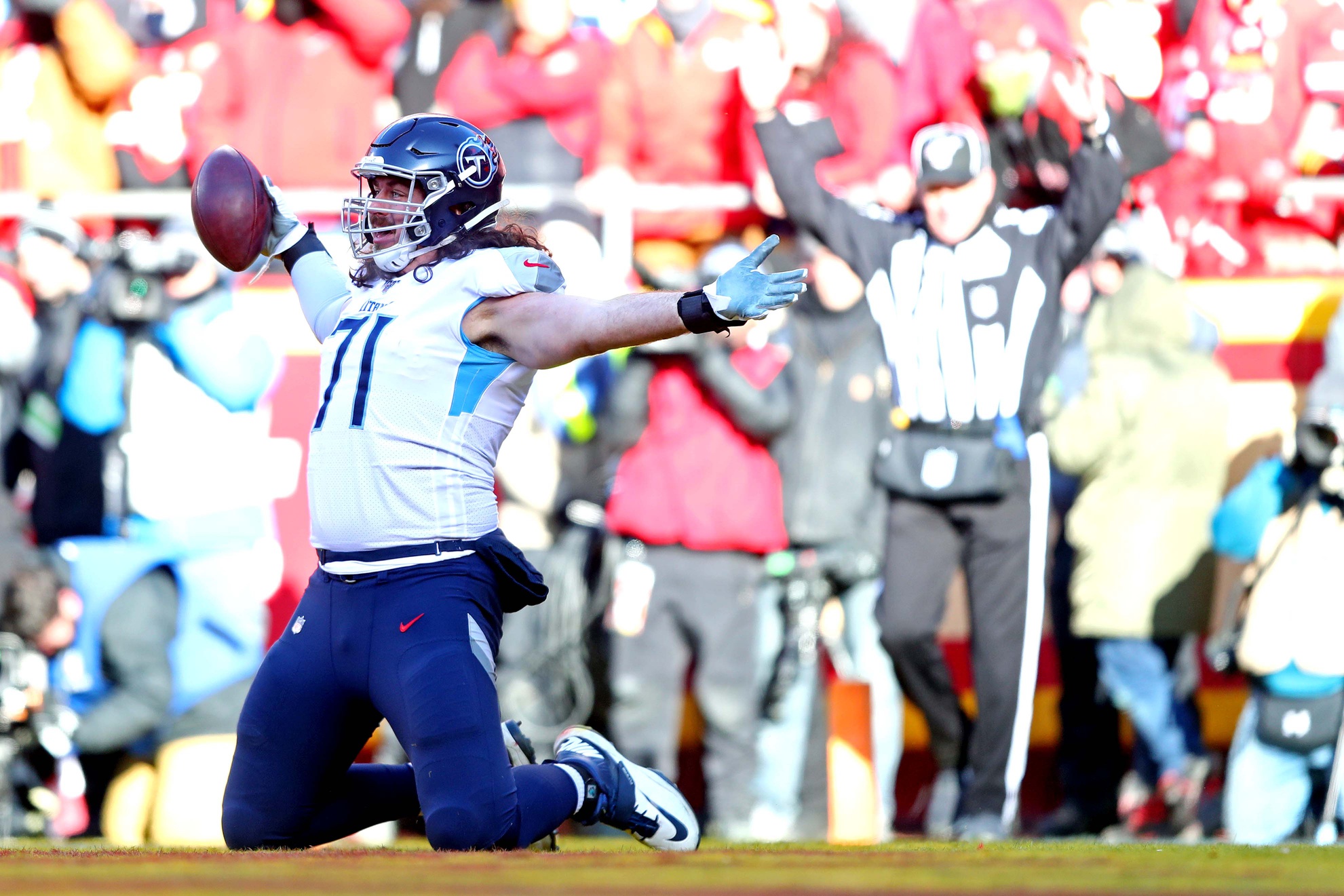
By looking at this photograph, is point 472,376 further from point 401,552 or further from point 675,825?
point 675,825

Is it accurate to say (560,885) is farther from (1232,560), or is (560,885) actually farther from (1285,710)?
(1232,560)

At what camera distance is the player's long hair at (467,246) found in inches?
141

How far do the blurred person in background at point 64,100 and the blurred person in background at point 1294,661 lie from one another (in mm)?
4112

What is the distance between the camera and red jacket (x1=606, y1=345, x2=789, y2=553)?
5.30 metres

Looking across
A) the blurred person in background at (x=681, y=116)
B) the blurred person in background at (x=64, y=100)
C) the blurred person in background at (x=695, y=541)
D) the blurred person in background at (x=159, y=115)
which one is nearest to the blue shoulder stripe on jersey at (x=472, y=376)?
the blurred person in background at (x=695, y=541)

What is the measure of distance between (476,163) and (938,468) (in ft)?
6.92

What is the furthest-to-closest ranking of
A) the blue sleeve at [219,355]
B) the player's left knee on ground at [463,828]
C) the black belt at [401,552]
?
1. the blue sleeve at [219,355]
2. the black belt at [401,552]
3. the player's left knee on ground at [463,828]

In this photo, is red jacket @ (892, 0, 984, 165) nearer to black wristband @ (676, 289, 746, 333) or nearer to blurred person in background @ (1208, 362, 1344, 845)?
blurred person in background @ (1208, 362, 1344, 845)

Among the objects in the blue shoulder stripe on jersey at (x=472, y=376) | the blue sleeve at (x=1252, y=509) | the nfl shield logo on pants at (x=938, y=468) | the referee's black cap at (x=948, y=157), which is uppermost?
the referee's black cap at (x=948, y=157)

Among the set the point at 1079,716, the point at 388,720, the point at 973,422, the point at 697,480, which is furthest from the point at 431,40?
the point at 388,720

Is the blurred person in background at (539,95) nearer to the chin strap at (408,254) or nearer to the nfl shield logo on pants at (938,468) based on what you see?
the nfl shield logo on pants at (938,468)

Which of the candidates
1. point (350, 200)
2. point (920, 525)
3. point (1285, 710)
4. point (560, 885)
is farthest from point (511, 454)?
point (560, 885)

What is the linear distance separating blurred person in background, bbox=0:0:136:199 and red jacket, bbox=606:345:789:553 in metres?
2.27

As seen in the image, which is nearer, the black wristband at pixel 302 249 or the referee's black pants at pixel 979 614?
the black wristband at pixel 302 249
